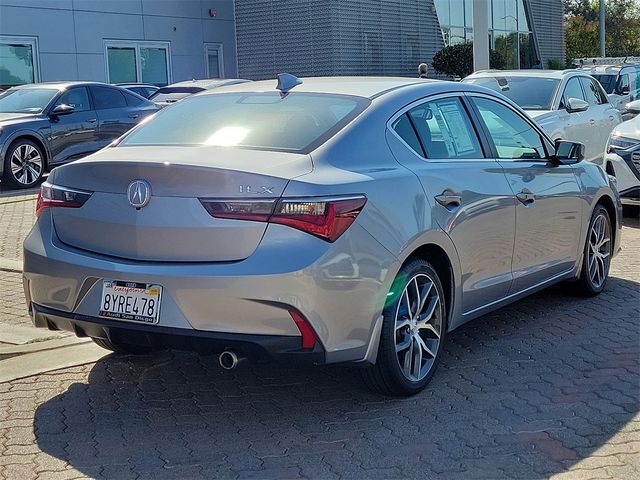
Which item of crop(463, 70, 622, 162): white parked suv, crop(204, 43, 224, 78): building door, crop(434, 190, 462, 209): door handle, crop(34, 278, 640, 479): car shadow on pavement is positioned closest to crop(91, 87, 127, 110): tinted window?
crop(463, 70, 622, 162): white parked suv

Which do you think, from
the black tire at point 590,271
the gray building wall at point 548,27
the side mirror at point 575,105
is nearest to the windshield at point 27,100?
the side mirror at point 575,105

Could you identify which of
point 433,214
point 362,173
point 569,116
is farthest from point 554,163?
point 569,116

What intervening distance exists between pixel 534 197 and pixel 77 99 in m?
11.0

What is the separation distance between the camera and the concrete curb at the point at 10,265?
799cm

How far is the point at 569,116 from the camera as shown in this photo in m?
12.2

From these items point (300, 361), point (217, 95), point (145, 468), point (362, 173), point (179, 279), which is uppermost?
point (217, 95)

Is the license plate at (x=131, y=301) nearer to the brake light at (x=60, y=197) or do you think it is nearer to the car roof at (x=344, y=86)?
the brake light at (x=60, y=197)

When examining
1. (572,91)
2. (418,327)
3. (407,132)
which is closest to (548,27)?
(572,91)

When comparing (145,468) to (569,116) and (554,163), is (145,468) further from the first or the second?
(569,116)

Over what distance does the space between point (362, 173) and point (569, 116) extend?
8.45m

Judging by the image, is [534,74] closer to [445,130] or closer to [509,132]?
[509,132]

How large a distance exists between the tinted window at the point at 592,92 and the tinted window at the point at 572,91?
20cm

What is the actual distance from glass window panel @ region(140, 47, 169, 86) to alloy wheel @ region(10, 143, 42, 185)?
12.7m

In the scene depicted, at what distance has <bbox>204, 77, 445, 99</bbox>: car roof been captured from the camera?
5098mm
